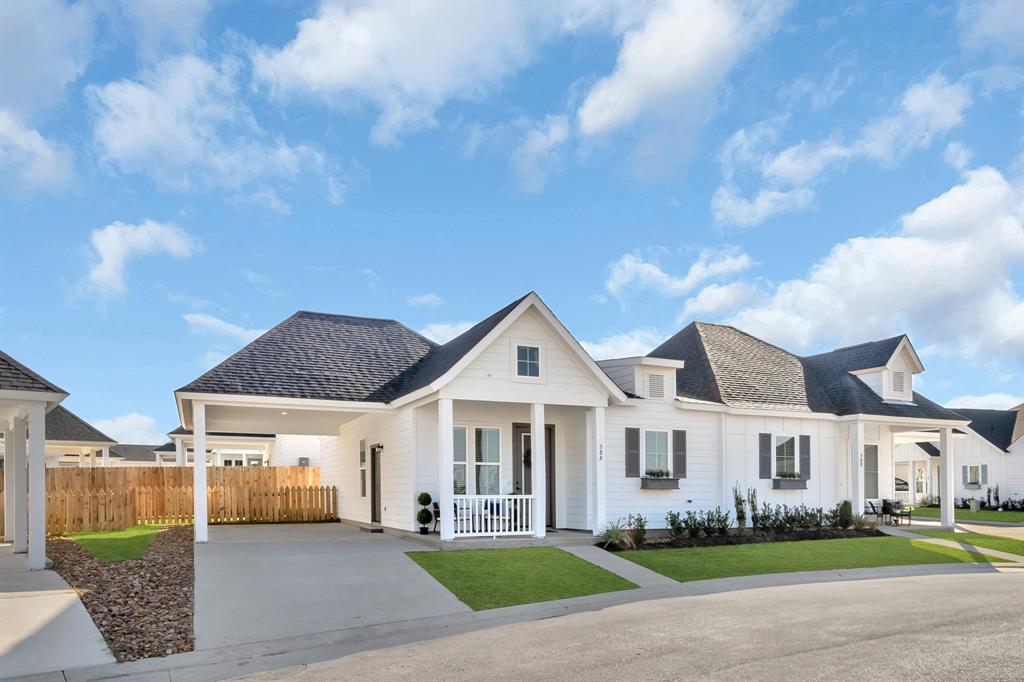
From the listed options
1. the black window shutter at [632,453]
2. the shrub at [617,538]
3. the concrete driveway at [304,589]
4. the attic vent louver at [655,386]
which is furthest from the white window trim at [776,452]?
the concrete driveway at [304,589]

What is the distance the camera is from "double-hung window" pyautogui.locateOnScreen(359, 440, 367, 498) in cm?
2411

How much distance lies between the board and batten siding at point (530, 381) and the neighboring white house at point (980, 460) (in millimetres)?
32026

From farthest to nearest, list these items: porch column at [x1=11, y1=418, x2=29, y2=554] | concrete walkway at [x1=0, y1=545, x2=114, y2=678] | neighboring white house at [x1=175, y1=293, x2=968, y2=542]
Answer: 1. neighboring white house at [x1=175, y1=293, x2=968, y2=542]
2. porch column at [x1=11, y1=418, x2=29, y2=554]
3. concrete walkway at [x1=0, y1=545, x2=114, y2=678]

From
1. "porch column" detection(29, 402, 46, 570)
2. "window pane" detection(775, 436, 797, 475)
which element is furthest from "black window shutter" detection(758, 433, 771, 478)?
"porch column" detection(29, 402, 46, 570)

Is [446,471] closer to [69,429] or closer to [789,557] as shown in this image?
[789,557]

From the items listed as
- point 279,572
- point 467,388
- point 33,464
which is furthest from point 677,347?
point 33,464

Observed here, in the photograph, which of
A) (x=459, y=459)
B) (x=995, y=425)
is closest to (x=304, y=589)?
(x=459, y=459)

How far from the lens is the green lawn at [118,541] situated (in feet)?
55.2

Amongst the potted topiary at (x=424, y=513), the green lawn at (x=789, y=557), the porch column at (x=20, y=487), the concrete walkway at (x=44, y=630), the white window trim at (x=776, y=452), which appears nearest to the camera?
the concrete walkway at (x=44, y=630)

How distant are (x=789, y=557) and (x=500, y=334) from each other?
8053mm

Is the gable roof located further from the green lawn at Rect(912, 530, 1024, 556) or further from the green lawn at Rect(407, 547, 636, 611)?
the green lawn at Rect(407, 547, 636, 611)

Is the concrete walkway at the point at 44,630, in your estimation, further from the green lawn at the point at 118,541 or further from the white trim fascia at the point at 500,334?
the white trim fascia at the point at 500,334

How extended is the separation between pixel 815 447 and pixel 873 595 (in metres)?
11.7

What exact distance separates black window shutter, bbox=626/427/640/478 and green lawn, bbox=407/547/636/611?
459 cm
